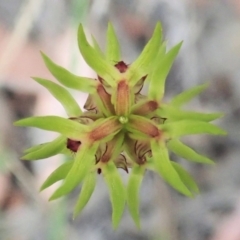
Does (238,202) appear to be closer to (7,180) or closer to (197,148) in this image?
(197,148)

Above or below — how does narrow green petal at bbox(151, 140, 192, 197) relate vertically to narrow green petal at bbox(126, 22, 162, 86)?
below

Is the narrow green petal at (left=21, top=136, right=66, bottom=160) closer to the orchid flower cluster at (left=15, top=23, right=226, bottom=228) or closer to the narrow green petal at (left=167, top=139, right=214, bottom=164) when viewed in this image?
the orchid flower cluster at (left=15, top=23, right=226, bottom=228)

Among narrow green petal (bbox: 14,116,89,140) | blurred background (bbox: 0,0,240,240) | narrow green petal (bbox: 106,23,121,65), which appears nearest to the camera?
narrow green petal (bbox: 14,116,89,140)

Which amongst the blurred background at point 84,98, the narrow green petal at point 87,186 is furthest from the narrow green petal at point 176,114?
the blurred background at point 84,98

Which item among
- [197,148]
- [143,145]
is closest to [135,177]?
[143,145]

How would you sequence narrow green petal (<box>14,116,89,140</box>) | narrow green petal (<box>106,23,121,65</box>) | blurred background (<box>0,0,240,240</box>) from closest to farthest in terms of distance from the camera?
narrow green petal (<box>14,116,89,140</box>) → narrow green petal (<box>106,23,121,65</box>) → blurred background (<box>0,0,240,240</box>)

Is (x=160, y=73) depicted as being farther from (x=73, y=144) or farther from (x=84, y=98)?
(x=84, y=98)

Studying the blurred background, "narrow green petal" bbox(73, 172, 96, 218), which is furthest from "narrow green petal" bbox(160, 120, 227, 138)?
the blurred background
